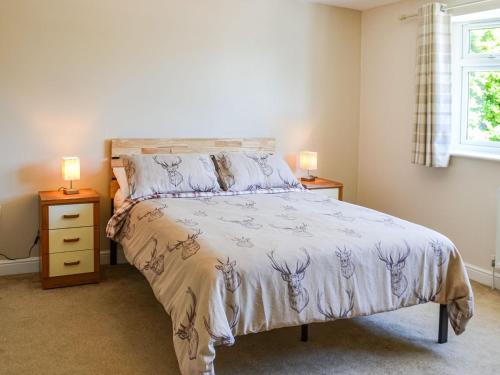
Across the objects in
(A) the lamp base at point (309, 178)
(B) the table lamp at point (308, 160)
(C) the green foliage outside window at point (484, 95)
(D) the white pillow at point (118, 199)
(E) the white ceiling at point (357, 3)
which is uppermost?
(E) the white ceiling at point (357, 3)

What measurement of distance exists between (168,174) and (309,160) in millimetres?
1408

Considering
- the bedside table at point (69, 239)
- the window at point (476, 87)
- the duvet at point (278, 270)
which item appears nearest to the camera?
the duvet at point (278, 270)

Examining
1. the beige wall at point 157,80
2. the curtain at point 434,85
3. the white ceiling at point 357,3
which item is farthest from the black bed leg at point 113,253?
the white ceiling at point 357,3

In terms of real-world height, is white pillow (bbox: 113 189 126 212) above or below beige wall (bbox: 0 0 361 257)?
below

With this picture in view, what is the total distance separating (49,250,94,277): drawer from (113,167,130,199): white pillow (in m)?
0.47

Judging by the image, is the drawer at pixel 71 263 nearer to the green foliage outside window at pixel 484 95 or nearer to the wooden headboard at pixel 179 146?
the wooden headboard at pixel 179 146

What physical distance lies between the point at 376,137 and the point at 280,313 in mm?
2972

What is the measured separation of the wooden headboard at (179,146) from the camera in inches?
157

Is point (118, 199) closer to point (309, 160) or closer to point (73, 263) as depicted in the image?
point (73, 263)

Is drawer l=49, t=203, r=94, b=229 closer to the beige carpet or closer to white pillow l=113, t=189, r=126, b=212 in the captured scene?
white pillow l=113, t=189, r=126, b=212

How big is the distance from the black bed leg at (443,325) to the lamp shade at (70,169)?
254cm

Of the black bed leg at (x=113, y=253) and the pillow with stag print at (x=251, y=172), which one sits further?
the black bed leg at (x=113, y=253)

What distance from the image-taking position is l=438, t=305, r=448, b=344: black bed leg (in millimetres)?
2770

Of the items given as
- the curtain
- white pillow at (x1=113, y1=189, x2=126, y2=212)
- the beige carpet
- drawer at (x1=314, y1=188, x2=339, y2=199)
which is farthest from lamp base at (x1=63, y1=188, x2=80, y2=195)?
the curtain
